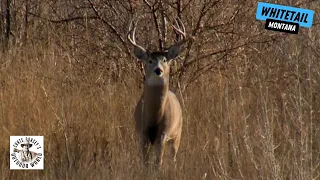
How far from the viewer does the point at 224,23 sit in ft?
24.0

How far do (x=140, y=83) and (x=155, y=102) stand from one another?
1554mm

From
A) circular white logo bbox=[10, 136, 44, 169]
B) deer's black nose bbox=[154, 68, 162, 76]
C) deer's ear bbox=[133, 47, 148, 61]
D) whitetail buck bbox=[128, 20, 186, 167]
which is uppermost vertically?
deer's ear bbox=[133, 47, 148, 61]

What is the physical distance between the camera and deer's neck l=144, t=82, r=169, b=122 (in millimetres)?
5914

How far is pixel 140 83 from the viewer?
24.5ft

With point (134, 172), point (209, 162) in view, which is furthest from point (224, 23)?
point (134, 172)

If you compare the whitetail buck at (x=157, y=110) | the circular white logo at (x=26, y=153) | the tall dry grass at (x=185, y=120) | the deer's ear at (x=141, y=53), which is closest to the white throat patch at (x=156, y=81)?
the whitetail buck at (x=157, y=110)

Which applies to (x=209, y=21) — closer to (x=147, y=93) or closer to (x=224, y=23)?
(x=224, y=23)

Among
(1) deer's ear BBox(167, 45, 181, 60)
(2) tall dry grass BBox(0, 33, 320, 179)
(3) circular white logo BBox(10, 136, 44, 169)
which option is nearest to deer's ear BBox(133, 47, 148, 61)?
(1) deer's ear BBox(167, 45, 181, 60)

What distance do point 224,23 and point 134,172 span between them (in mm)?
2727

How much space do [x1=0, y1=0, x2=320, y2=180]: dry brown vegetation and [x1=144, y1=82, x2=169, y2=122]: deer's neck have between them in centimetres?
30

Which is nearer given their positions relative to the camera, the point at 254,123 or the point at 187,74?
the point at 254,123

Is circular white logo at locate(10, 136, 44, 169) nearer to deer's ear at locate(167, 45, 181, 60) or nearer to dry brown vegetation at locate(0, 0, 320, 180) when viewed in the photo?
dry brown vegetation at locate(0, 0, 320, 180)

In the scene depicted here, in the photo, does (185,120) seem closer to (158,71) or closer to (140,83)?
(158,71)

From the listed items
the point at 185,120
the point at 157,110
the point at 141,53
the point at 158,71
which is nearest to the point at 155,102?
the point at 157,110
